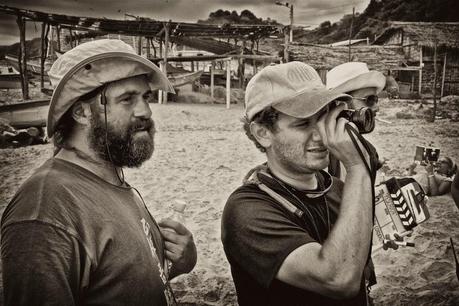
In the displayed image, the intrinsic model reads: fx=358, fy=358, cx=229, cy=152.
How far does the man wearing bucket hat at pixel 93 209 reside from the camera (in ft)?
3.41

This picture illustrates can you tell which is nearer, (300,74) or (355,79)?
(300,74)

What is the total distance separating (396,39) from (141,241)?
28.2 m

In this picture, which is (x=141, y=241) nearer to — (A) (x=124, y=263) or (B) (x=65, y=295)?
(A) (x=124, y=263)

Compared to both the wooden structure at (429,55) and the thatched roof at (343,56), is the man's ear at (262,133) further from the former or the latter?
the wooden structure at (429,55)

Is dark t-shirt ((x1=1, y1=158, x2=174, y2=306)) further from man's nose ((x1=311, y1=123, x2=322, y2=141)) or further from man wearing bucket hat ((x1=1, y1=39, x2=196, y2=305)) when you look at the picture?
man's nose ((x1=311, y1=123, x2=322, y2=141))

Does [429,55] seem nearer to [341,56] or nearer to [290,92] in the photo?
[341,56]

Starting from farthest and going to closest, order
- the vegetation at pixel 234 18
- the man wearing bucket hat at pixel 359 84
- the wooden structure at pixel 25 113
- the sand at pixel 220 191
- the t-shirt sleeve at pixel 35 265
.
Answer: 1. the vegetation at pixel 234 18
2. the wooden structure at pixel 25 113
3. the sand at pixel 220 191
4. the man wearing bucket hat at pixel 359 84
5. the t-shirt sleeve at pixel 35 265

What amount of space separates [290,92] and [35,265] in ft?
3.71

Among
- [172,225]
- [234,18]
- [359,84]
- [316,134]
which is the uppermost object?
[234,18]

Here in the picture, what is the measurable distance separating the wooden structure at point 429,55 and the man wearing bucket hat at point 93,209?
73.1 ft

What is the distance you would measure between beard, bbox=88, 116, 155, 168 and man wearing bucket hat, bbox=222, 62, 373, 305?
1.54 feet

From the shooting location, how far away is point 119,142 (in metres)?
1.53

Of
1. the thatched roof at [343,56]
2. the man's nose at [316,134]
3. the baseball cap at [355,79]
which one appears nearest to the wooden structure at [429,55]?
the thatched roof at [343,56]

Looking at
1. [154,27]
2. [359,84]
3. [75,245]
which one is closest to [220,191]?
[359,84]
